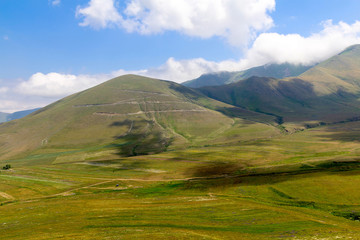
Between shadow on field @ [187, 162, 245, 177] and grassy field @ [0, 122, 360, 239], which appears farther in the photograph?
shadow on field @ [187, 162, 245, 177]

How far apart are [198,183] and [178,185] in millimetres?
9126

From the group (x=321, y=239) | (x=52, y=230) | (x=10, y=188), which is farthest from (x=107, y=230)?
(x=10, y=188)

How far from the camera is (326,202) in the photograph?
68.3 meters

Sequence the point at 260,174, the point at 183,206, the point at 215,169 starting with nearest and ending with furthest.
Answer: the point at 183,206 < the point at 260,174 < the point at 215,169

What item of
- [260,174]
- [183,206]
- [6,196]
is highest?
[6,196]

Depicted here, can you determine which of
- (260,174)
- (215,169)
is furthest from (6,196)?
(260,174)

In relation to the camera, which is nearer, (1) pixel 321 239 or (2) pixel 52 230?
(1) pixel 321 239

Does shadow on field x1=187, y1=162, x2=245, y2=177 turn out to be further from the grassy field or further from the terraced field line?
the terraced field line

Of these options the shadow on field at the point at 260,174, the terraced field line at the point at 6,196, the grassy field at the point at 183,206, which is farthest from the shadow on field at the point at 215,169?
the terraced field line at the point at 6,196

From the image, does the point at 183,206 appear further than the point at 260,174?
No

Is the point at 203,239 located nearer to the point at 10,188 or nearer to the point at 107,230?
the point at 107,230

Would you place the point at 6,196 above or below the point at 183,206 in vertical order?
above

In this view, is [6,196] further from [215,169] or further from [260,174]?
[260,174]

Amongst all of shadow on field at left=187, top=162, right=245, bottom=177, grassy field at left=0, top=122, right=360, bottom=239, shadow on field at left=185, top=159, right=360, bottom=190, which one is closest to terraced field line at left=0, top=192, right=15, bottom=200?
grassy field at left=0, top=122, right=360, bottom=239
